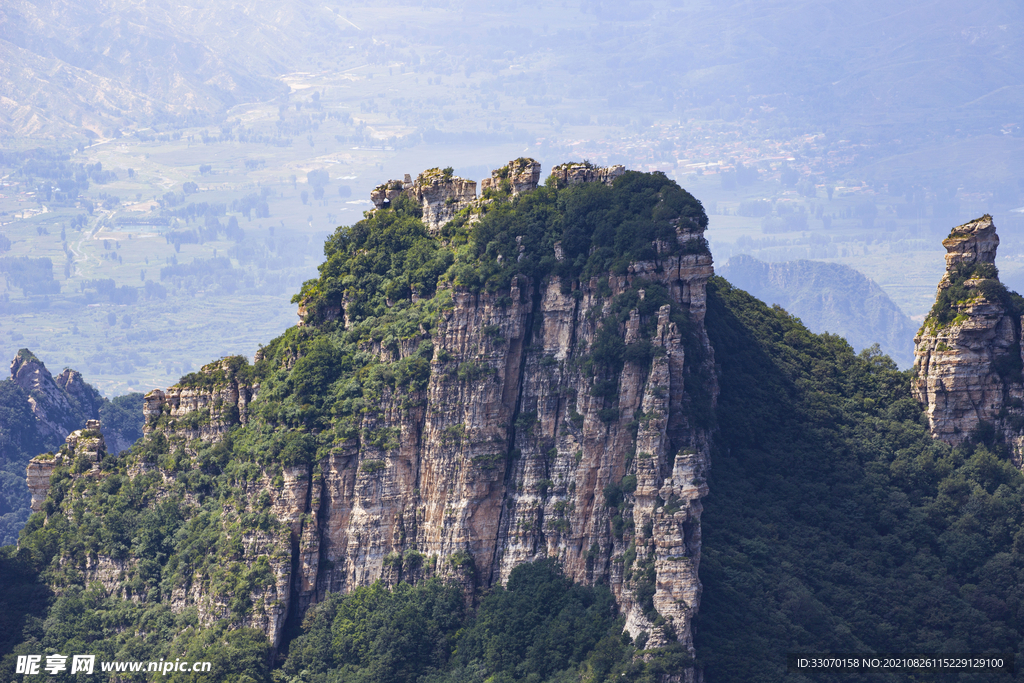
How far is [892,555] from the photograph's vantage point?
9306 centimetres

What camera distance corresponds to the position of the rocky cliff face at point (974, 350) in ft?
319

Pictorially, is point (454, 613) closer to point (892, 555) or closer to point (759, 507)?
point (759, 507)

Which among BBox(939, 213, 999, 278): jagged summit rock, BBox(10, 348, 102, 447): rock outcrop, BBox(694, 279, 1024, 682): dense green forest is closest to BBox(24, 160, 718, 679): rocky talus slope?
BBox(694, 279, 1024, 682): dense green forest

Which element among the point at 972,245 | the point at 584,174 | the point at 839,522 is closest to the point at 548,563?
the point at 839,522

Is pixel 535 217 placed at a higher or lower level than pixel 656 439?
higher

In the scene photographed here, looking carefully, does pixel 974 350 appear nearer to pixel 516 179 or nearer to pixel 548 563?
pixel 548 563

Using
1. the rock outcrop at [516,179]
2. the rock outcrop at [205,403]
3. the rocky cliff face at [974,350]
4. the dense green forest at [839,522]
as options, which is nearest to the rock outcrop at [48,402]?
the rock outcrop at [205,403]

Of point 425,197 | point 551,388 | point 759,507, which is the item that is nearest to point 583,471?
point 551,388

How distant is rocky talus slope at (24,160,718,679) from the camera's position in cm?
8775

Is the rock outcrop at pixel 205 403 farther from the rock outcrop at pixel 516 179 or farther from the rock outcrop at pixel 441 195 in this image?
the rock outcrop at pixel 516 179

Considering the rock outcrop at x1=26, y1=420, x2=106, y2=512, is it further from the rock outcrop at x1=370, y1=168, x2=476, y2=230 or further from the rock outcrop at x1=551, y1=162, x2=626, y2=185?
the rock outcrop at x1=551, y1=162, x2=626, y2=185

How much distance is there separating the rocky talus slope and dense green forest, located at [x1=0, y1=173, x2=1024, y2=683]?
59cm

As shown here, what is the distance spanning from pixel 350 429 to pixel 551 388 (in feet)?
40.6

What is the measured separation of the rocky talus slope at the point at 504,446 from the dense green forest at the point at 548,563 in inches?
23.2
